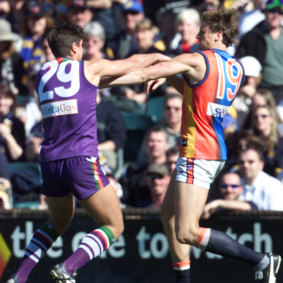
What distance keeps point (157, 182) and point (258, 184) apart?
3.59 feet

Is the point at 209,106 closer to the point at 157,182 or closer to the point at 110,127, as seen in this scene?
the point at 157,182

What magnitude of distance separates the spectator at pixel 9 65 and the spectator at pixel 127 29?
135 cm

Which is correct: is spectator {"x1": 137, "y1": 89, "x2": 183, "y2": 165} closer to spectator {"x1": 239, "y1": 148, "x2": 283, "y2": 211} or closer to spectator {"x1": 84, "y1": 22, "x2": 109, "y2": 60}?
spectator {"x1": 239, "y1": 148, "x2": 283, "y2": 211}

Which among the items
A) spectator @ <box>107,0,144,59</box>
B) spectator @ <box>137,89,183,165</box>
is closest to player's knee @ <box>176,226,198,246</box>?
spectator @ <box>137,89,183,165</box>

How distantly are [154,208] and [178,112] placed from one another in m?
1.55

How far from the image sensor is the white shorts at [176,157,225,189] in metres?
7.10

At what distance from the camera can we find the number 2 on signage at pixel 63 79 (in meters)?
7.00

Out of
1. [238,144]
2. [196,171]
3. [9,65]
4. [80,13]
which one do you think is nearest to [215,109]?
[196,171]

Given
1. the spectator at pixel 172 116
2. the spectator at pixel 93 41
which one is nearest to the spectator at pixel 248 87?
the spectator at pixel 172 116

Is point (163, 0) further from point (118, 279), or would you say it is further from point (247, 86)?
point (118, 279)

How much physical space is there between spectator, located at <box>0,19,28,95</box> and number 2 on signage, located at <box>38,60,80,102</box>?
517 centimetres

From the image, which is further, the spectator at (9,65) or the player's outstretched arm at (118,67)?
the spectator at (9,65)

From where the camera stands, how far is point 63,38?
720cm

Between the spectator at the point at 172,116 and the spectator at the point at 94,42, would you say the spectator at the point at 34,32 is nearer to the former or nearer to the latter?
the spectator at the point at 94,42
